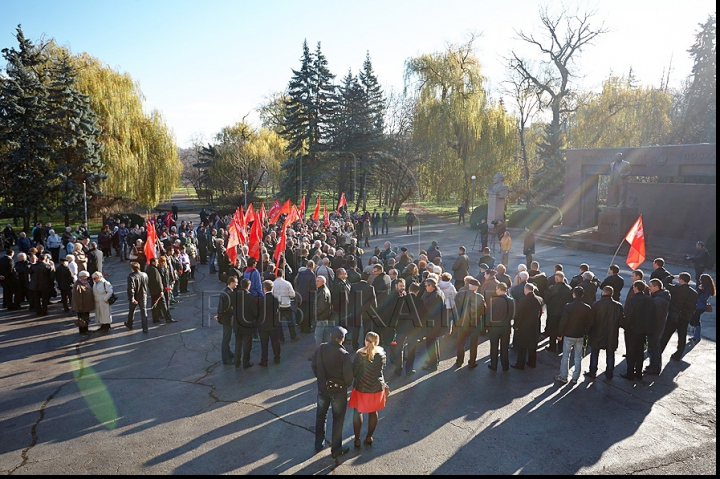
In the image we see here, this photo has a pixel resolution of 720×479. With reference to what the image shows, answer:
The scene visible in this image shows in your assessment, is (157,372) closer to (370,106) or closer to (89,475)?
(89,475)

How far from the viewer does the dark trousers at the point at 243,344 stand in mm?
8250

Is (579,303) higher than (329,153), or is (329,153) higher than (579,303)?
(329,153)

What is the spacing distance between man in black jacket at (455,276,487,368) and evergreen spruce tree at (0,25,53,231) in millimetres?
24460

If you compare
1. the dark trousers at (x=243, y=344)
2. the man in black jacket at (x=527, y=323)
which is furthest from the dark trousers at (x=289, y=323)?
the man in black jacket at (x=527, y=323)

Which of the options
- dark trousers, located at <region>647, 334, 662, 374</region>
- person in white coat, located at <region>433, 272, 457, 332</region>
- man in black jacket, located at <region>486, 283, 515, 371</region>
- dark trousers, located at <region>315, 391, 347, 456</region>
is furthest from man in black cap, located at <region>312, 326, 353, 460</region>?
dark trousers, located at <region>647, 334, 662, 374</region>

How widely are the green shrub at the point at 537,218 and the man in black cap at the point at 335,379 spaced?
2397 cm

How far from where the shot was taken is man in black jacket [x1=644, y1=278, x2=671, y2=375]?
7.79m

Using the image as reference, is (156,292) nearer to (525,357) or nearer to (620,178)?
(525,357)

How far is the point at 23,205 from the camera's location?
24734mm

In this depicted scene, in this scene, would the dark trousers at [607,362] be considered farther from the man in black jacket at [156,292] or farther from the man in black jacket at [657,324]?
the man in black jacket at [156,292]

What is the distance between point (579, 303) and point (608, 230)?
16434 mm

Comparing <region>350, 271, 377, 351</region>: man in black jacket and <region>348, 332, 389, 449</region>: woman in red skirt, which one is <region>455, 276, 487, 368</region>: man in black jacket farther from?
<region>348, 332, 389, 449</region>: woman in red skirt

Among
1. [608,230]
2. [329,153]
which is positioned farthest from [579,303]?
[329,153]

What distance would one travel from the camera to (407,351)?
8.26 m
